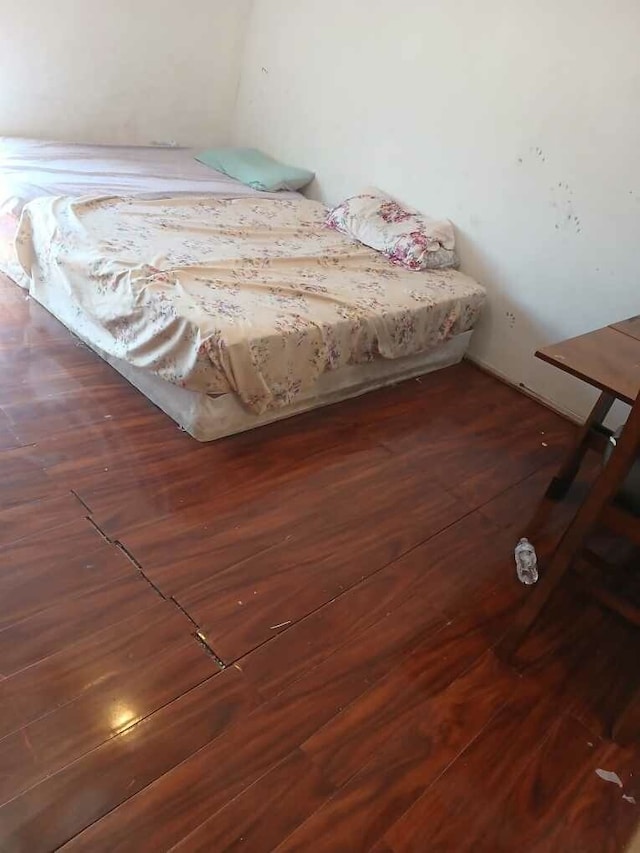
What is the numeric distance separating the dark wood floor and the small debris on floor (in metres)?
0.02

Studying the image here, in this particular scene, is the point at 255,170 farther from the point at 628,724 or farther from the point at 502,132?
the point at 628,724

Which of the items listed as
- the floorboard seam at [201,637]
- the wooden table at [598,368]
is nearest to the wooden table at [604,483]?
the wooden table at [598,368]

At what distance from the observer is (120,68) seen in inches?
137

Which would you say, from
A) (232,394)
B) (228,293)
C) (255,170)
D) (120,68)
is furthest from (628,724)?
(120,68)

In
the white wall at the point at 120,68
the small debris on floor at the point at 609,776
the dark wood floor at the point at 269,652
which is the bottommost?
the small debris on floor at the point at 609,776

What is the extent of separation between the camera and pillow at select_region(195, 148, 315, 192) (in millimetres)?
3641

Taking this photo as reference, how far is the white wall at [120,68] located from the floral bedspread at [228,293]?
97 cm

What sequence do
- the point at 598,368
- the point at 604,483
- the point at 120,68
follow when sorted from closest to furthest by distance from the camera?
1. the point at 604,483
2. the point at 598,368
3. the point at 120,68

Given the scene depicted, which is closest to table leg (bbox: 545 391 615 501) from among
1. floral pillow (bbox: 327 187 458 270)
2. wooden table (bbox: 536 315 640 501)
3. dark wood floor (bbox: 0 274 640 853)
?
wooden table (bbox: 536 315 640 501)

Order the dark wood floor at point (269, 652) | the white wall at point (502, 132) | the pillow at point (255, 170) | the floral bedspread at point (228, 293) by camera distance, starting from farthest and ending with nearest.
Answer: the pillow at point (255, 170), the white wall at point (502, 132), the floral bedspread at point (228, 293), the dark wood floor at point (269, 652)

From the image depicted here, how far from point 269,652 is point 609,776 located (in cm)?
83

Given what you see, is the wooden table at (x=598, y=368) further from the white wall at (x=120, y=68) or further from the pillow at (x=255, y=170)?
the white wall at (x=120, y=68)

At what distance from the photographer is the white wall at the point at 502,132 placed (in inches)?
106

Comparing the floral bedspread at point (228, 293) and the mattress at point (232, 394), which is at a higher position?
the floral bedspread at point (228, 293)
